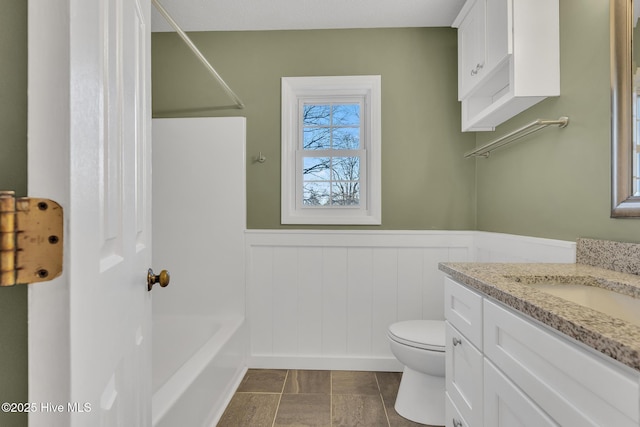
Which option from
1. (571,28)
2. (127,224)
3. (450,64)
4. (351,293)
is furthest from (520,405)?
(450,64)

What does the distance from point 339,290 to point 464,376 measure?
1.31 meters

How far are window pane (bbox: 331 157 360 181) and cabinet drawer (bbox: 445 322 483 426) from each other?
55.9 inches

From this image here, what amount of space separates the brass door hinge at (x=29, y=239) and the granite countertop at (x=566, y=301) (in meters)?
0.82

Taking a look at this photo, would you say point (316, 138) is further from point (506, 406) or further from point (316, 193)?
point (506, 406)

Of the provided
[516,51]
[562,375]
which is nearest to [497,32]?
[516,51]

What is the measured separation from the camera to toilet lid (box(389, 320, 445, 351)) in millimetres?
1807

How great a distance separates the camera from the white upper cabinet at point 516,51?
159 cm

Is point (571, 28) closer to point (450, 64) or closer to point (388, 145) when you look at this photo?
point (450, 64)

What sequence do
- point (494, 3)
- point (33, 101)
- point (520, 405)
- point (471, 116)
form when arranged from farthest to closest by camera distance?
1. point (471, 116)
2. point (494, 3)
3. point (520, 405)
4. point (33, 101)

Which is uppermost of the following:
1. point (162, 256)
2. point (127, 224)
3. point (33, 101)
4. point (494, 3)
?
point (494, 3)

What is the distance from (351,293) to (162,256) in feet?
4.41

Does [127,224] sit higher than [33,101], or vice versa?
[33,101]

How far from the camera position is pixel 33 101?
45 centimetres

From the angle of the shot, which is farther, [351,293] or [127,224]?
[351,293]
